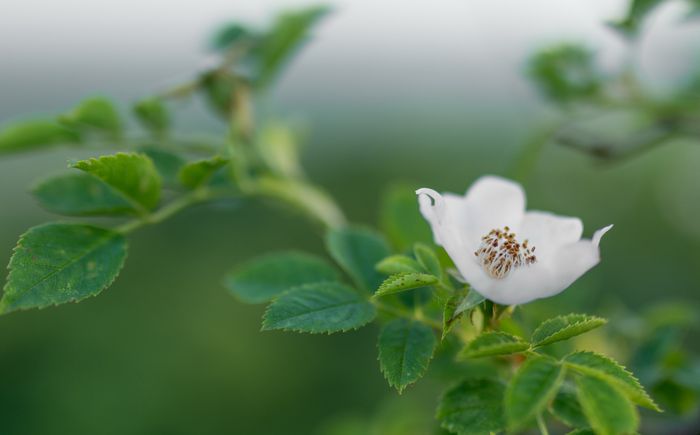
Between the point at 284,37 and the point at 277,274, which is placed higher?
the point at 284,37

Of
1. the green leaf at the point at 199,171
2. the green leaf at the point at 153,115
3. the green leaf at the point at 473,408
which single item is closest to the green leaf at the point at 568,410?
the green leaf at the point at 473,408

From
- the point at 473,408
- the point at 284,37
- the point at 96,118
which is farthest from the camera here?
the point at 284,37

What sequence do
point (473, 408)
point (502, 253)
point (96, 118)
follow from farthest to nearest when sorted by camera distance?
point (96, 118), point (502, 253), point (473, 408)

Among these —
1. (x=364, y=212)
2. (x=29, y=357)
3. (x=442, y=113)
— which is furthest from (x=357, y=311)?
(x=442, y=113)

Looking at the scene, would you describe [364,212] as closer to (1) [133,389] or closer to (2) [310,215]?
(1) [133,389]

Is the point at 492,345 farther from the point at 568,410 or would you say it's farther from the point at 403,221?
the point at 403,221

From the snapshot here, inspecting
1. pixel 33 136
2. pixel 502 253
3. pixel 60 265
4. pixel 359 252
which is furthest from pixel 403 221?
pixel 33 136

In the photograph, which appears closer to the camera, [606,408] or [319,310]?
[606,408]

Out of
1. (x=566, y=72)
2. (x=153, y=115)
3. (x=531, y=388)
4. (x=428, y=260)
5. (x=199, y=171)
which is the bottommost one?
(x=531, y=388)
